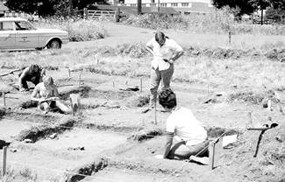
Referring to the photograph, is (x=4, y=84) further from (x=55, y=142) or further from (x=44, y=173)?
(x=44, y=173)

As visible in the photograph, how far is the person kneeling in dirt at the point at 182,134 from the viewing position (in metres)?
7.04

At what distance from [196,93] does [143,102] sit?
1826 mm

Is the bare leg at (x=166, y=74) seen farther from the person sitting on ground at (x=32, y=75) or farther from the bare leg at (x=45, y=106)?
the person sitting on ground at (x=32, y=75)

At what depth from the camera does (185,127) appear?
716 cm

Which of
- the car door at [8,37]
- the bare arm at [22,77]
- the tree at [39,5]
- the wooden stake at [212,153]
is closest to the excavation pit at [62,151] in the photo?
the wooden stake at [212,153]

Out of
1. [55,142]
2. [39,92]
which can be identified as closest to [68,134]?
[55,142]

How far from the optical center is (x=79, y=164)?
24.2 ft

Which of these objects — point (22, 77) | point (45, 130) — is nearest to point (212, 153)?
point (45, 130)

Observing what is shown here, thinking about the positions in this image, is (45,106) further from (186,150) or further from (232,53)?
(232,53)

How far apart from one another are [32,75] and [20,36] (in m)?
9.17

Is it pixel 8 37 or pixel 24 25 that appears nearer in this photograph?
pixel 8 37

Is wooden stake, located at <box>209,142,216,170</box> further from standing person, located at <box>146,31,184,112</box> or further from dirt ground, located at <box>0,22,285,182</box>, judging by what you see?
standing person, located at <box>146,31,184,112</box>

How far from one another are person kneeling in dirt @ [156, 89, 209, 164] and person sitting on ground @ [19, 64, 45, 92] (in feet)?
15.9

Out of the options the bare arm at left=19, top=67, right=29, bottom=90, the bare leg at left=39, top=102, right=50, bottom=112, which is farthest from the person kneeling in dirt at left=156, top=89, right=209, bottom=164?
the bare arm at left=19, top=67, right=29, bottom=90
